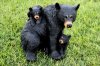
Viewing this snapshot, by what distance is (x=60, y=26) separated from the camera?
16.3 ft

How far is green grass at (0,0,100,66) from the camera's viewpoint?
206 inches

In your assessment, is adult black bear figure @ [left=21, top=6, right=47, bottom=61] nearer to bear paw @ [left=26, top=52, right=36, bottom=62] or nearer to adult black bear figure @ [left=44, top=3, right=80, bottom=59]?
bear paw @ [left=26, top=52, right=36, bottom=62]

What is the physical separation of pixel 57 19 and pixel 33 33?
Answer: 1.53ft

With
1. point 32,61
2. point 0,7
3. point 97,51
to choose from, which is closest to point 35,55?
point 32,61

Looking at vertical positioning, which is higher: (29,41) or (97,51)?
(29,41)

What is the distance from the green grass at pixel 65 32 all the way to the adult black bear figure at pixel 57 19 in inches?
10.9

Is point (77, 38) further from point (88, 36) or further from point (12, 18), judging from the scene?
point (12, 18)

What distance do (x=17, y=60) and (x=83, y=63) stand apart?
3.65 feet

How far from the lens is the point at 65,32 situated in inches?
239

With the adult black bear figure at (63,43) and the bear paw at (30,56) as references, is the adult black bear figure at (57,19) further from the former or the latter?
the bear paw at (30,56)

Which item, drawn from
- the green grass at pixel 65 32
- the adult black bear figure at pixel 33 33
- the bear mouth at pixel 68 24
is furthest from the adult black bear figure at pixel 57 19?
the green grass at pixel 65 32

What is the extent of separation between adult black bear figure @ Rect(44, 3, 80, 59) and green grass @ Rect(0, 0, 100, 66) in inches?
10.9

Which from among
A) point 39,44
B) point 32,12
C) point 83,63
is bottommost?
point 83,63

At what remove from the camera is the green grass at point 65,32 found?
5.22m
